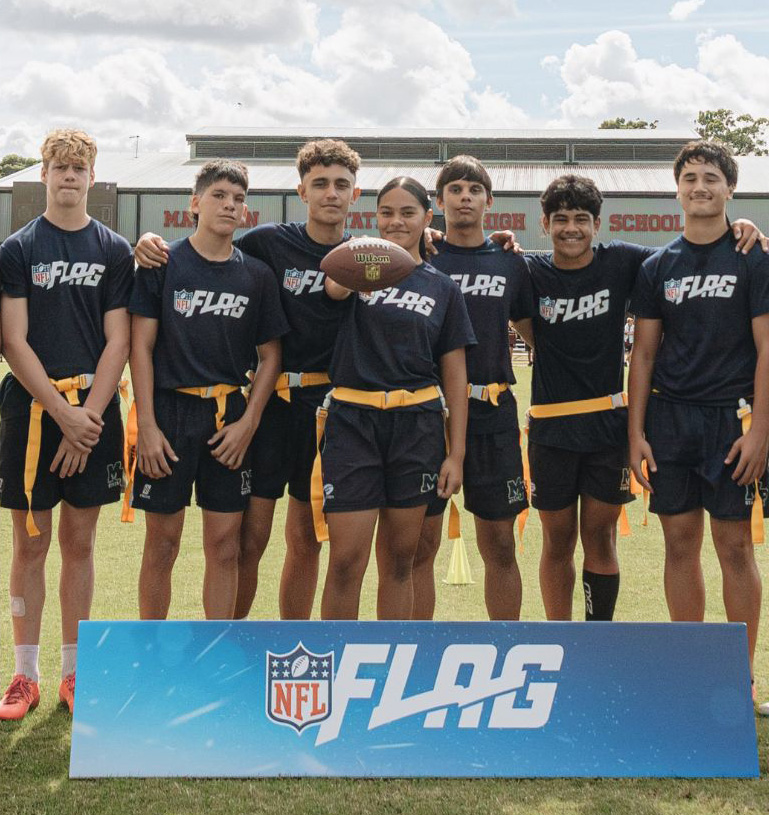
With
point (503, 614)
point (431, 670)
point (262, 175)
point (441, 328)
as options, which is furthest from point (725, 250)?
point (262, 175)

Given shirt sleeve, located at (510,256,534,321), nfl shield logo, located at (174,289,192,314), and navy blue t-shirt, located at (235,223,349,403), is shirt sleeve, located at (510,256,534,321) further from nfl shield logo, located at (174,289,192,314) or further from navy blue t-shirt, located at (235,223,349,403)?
nfl shield logo, located at (174,289,192,314)

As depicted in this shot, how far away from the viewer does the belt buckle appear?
4.34 m

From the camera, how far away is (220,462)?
413 cm

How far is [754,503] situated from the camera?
4078 millimetres

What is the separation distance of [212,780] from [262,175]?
3896cm

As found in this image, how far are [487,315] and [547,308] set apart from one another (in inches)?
12.9

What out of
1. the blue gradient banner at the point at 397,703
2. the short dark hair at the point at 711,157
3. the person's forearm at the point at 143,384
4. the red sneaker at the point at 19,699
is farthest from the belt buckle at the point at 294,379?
the short dark hair at the point at 711,157

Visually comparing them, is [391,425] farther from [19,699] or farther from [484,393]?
[19,699]

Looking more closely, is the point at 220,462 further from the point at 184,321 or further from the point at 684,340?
the point at 684,340

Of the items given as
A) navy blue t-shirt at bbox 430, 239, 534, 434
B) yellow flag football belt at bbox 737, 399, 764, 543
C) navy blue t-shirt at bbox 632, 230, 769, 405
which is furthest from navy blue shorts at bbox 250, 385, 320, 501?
yellow flag football belt at bbox 737, 399, 764, 543

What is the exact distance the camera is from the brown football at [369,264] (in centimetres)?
364

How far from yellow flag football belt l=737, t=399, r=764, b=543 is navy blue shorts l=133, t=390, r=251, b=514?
2.13 meters

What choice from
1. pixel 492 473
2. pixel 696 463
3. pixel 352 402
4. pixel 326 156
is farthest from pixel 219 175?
pixel 696 463

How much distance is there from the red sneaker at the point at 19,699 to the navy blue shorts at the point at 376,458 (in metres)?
1.44
